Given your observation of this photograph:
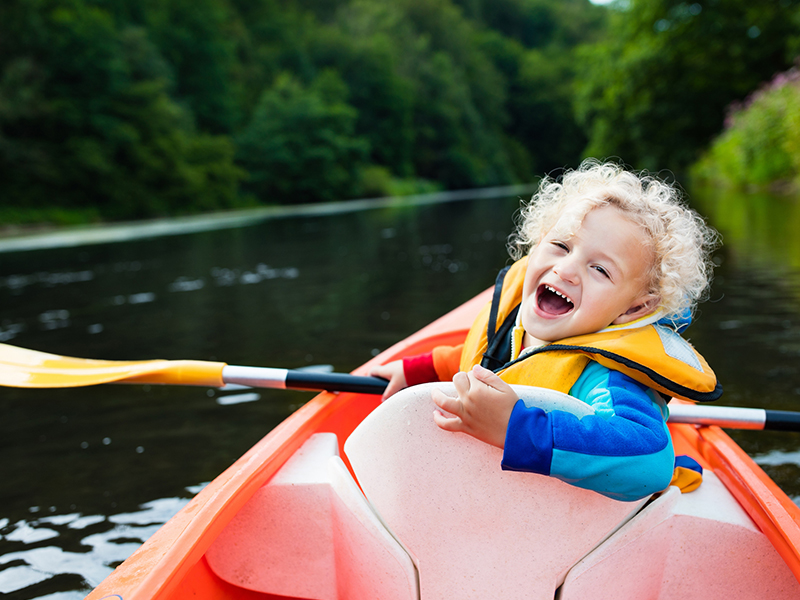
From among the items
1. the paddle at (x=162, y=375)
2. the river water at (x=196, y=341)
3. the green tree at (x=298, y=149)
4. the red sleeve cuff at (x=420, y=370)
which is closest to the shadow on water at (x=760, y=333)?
the river water at (x=196, y=341)

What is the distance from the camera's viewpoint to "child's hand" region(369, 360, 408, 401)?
1.83 meters

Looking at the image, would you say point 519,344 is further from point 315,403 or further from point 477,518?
point 315,403

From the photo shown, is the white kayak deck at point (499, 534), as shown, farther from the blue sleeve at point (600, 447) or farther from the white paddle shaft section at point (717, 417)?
the white paddle shaft section at point (717, 417)

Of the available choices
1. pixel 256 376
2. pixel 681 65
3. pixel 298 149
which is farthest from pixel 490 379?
pixel 298 149

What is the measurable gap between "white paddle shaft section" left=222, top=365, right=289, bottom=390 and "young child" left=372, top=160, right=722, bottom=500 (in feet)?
2.50

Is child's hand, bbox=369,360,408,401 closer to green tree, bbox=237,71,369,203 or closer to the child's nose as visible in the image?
the child's nose

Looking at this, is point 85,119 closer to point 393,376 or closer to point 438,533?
point 393,376

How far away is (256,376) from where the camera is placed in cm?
203

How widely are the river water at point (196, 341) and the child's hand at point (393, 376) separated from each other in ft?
2.70

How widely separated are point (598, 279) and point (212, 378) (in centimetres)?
128

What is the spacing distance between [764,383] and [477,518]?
98.1 inches

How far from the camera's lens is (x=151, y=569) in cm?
113

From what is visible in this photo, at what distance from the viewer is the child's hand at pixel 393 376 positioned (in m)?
1.83

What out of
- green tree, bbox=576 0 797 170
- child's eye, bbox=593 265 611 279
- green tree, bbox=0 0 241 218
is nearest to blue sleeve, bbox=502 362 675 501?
child's eye, bbox=593 265 611 279
